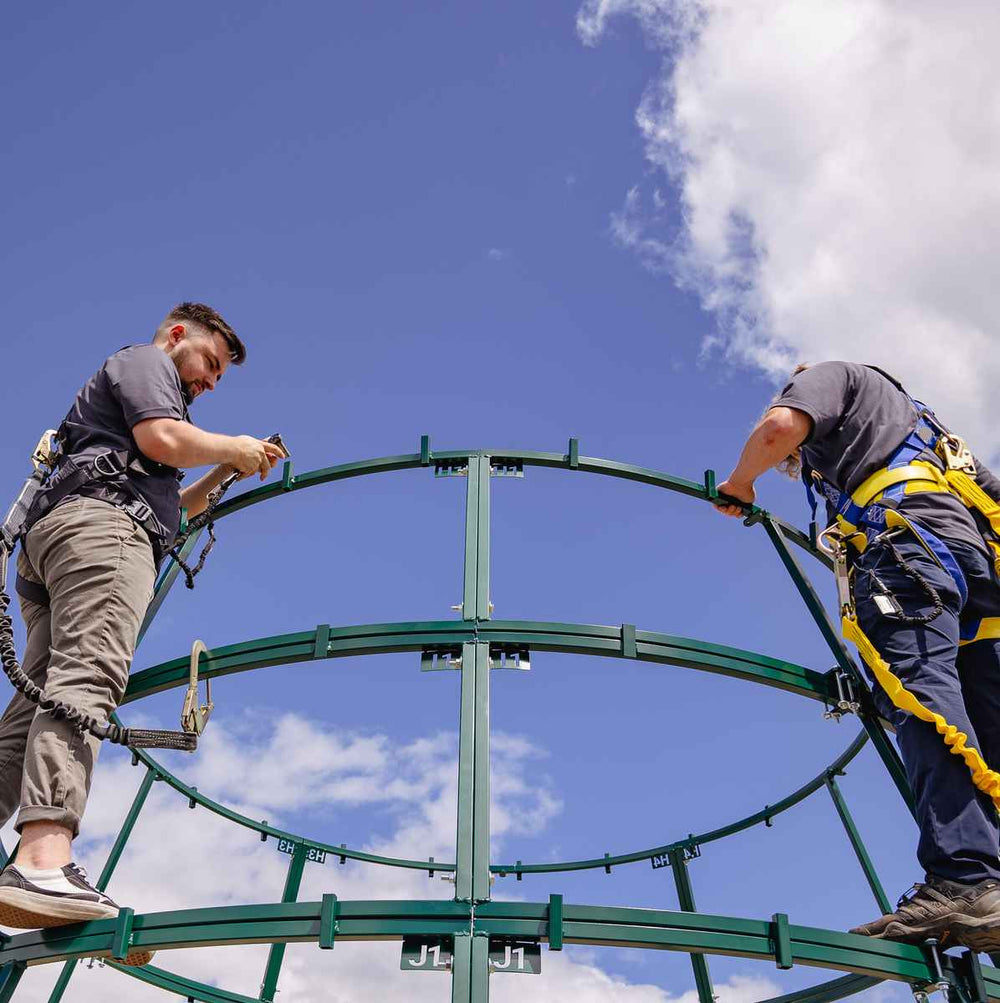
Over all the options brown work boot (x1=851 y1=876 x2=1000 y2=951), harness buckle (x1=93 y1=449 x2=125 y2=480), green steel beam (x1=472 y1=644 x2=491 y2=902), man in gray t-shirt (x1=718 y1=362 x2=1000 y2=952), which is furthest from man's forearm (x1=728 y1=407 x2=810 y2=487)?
harness buckle (x1=93 y1=449 x2=125 y2=480)

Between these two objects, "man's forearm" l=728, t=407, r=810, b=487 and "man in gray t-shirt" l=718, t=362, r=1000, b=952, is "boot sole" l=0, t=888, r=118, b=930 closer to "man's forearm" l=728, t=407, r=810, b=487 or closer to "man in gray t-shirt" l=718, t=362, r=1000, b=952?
"man in gray t-shirt" l=718, t=362, r=1000, b=952

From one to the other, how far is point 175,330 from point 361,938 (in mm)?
3128

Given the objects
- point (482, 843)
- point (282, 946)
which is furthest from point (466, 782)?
point (282, 946)

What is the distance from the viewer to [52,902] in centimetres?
329

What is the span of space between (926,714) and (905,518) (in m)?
0.89

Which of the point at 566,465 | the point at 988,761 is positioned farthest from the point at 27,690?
the point at 988,761

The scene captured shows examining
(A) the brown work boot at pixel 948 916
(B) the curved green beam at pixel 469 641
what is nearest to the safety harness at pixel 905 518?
(B) the curved green beam at pixel 469 641

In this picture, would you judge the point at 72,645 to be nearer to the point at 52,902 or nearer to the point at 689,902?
the point at 52,902

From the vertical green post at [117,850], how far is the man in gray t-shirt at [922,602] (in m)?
4.99

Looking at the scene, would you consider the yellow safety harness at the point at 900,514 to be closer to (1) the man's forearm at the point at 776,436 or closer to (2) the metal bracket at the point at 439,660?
(1) the man's forearm at the point at 776,436

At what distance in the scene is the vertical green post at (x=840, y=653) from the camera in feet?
14.2

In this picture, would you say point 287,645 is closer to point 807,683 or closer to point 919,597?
point 807,683

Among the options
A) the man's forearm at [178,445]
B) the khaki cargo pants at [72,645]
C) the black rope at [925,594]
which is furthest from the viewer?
the man's forearm at [178,445]

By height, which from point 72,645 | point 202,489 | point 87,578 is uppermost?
point 202,489
